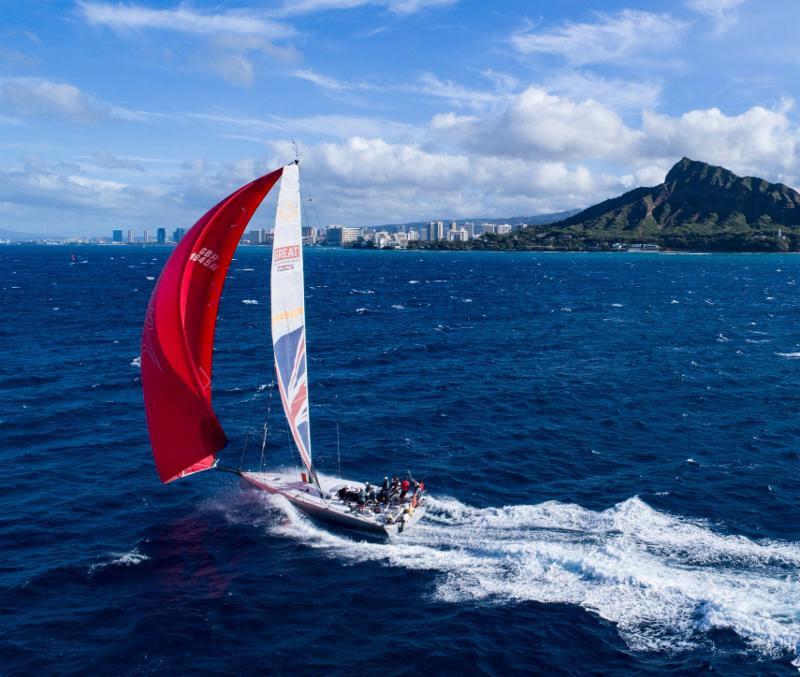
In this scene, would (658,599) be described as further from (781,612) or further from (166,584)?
(166,584)

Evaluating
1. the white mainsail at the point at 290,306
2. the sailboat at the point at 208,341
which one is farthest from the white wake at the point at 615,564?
the white mainsail at the point at 290,306

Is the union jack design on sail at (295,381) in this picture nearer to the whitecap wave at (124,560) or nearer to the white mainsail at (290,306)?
the white mainsail at (290,306)

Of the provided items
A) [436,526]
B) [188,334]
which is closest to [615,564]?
[436,526]

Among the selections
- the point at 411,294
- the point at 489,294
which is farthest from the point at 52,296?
the point at 489,294

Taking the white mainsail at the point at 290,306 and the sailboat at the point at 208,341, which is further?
the sailboat at the point at 208,341

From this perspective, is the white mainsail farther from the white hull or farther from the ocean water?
the ocean water

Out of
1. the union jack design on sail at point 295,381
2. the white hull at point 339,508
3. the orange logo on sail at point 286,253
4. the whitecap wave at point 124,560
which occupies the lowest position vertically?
the whitecap wave at point 124,560
